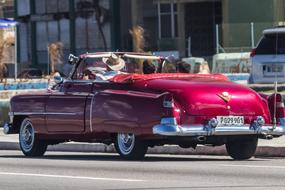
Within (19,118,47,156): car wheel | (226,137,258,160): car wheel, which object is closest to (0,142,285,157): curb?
(226,137,258,160): car wheel

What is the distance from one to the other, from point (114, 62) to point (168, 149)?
2281mm

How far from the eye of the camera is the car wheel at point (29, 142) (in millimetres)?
16922

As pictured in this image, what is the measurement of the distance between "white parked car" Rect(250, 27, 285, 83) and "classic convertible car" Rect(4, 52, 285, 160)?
8786 mm

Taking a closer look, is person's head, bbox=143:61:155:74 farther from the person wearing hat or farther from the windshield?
the person wearing hat

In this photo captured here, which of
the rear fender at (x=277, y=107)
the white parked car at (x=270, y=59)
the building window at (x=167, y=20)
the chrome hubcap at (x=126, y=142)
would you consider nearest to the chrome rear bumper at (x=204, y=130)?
the rear fender at (x=277, y=107)

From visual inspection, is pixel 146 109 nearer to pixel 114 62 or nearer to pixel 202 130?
pixel 202 130

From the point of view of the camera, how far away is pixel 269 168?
44.2 feet

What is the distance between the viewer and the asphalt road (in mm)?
11516

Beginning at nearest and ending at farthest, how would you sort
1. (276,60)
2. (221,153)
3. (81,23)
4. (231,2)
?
(221,153) → (276,60) → (231,2) → (81,23)

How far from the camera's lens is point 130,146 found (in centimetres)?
1480

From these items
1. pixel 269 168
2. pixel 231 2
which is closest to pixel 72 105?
pixel 269 168

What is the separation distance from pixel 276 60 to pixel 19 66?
54.4m

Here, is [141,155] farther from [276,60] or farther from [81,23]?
[81,23]

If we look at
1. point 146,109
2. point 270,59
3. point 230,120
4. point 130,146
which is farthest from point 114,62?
point 270,59
